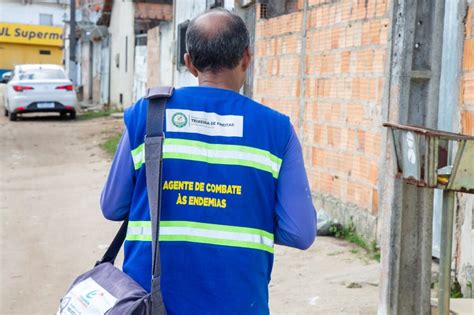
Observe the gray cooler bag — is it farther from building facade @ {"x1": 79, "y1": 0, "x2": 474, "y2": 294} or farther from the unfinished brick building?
the unfinished brick building

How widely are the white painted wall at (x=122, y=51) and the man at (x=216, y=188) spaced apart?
1967cm

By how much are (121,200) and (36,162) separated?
34.5ft

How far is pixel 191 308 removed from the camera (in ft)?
7.20

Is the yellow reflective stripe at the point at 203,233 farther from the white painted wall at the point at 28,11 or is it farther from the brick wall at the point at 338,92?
the white painted wall at the point at 28,11

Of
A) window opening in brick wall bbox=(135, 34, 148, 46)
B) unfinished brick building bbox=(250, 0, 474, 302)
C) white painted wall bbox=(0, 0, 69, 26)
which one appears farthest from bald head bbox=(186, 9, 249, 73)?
white painted wall bbox=(0, 0, 69, 26)

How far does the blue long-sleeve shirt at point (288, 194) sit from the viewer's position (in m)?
2.24

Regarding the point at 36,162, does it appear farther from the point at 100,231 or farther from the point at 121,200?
the point at 121,200

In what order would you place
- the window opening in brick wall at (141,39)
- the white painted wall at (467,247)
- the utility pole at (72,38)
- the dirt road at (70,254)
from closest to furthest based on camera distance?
the white painted wall at (467,247)
the dirt road at (70,254)
the window opening in brick wall at (141,39)
the utility pole at (72,38)

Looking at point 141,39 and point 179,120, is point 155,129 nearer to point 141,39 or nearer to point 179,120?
point 179,120

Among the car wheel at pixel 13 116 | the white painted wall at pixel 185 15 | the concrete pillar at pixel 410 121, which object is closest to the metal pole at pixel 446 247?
the concrete pillar at pixel 410 121

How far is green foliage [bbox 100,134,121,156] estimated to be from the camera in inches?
535

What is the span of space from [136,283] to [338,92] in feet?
16.8

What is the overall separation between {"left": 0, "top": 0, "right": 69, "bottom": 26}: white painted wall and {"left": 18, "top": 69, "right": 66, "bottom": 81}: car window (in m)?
30.5

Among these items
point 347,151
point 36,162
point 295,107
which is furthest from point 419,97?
point 36,162
